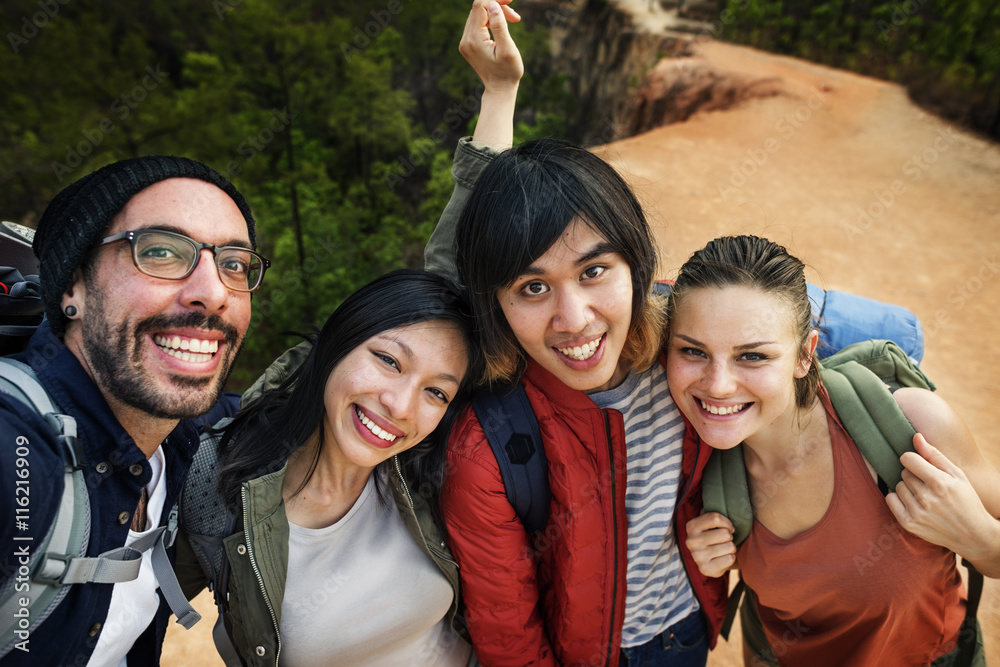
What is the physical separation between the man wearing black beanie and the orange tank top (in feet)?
6.20

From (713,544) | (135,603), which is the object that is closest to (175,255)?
(135,603)

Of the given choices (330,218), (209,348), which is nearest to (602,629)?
(209,348)

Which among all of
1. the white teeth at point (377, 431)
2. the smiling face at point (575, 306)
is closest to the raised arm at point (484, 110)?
the smiling face at point (575, 306)

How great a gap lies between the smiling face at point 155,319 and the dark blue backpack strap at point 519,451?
2.72ft

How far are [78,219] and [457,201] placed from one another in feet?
3.87

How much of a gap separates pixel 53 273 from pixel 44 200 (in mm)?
13064

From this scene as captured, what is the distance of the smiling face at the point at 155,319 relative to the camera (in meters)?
1.55

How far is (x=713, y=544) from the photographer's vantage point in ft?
6.15

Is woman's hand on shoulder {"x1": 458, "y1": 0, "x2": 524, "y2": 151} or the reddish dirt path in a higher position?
woman's hand on shoulder {"x1": 458, "y1": 0, "x2": 524, "y2": 151}

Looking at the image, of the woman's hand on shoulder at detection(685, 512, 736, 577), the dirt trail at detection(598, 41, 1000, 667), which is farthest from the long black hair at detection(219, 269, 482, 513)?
the dirt trail at detection(598, 41, 1000, 667)

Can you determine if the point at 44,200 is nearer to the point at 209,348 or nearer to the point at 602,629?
the point at 209,348

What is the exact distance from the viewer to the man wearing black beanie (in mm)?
1343

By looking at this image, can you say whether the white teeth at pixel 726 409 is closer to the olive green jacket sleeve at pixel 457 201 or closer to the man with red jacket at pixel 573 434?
the man with red jacket at pixel 573 434

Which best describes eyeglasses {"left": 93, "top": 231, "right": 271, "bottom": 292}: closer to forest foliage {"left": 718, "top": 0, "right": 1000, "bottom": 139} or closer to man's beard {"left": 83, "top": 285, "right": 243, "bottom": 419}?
man's beard {"left": 83, "top": 285, "right": 243, "bottom": 419}
